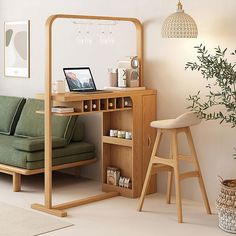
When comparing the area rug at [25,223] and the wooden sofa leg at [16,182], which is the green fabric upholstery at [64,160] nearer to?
the wooden sofa leg at [16,182]

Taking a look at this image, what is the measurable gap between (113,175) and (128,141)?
1.31 feet

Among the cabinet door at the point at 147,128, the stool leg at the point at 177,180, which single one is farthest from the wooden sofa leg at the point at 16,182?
the stool leg at the point at 177,180

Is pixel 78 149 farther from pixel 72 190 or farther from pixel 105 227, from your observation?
pixel 105 227

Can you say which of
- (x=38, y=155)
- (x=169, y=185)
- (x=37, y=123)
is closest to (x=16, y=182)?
(x=38, y=155)

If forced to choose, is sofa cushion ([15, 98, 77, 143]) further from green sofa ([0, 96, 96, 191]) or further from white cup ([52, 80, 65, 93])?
white cup ([52, 80, 65, 93])

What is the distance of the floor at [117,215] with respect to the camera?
4094 millimetres

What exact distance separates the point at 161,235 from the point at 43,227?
0.87m

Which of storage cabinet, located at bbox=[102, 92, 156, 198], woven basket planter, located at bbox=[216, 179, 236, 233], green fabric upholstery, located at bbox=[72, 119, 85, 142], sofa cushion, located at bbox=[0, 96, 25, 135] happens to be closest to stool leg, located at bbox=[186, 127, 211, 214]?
woven basket planter, located at bbox=[216, 179, 236, 233]

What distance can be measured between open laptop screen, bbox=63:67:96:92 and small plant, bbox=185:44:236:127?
89 centimetres

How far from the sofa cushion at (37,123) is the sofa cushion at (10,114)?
0.40 ft

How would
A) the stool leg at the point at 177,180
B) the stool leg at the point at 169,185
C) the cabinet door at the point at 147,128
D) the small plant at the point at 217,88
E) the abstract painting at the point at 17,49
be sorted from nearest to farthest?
the small plant at the point at 217,88
the stool leg at the point at 177,180
the stool leg at the point at 169,185
the cabinet door at the point at 147,128
the abstract painting at the point at 17,49

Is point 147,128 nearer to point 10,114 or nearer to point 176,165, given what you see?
point 176,165

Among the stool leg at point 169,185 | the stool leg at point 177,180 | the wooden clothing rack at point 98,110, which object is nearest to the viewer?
the stool leg at point 177,180

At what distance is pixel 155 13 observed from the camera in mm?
5086
